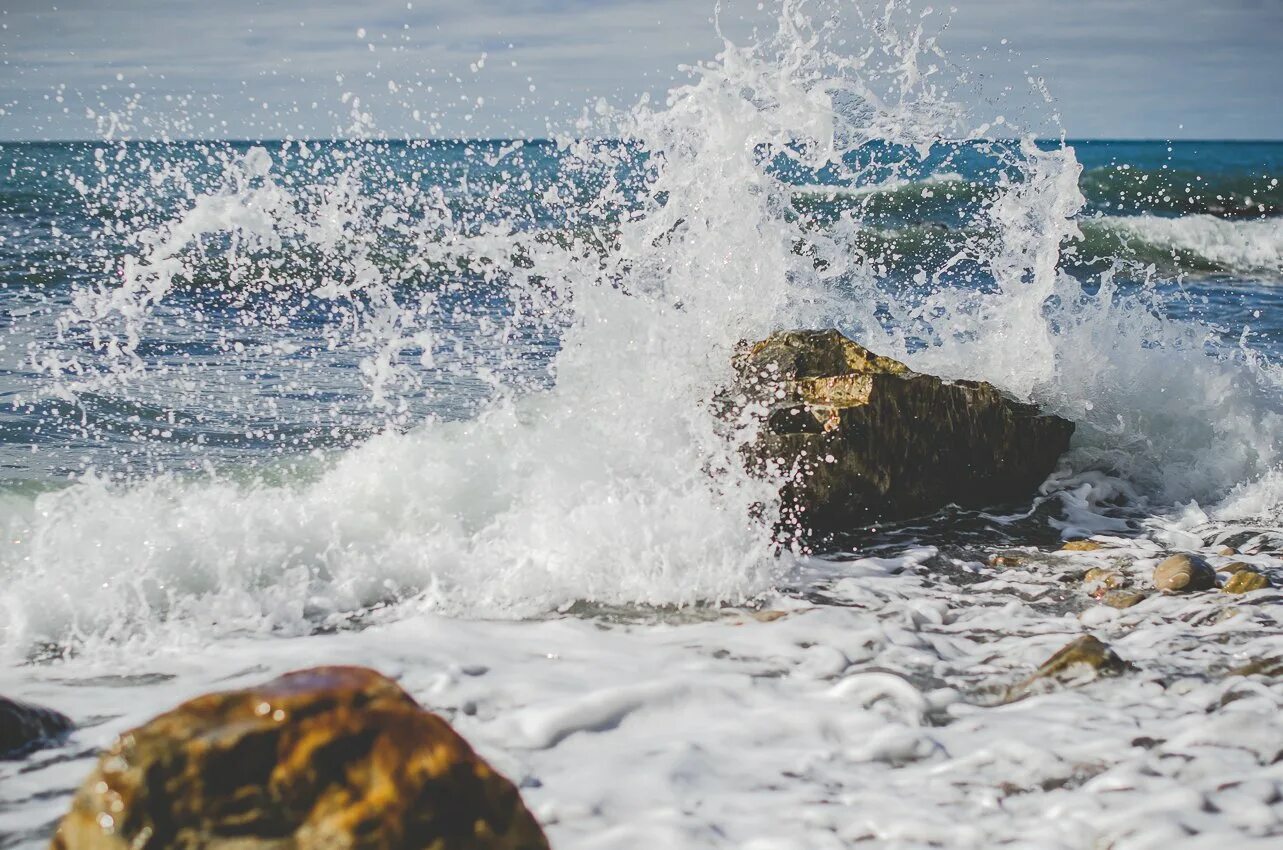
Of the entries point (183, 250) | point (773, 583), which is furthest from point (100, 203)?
point (773, 583)

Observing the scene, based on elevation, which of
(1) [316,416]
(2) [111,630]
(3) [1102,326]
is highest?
(3) [1102,326]

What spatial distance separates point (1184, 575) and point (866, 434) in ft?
4.42

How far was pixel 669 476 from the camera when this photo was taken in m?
4.65

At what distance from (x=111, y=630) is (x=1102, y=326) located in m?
5.24

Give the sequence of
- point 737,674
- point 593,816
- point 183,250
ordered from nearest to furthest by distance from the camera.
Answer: point 593,816, point 737,674, point 183,250

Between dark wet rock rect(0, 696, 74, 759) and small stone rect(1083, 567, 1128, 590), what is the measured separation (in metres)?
3.44

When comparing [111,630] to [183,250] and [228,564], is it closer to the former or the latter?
[228,564]

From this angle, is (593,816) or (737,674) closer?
(593,816)

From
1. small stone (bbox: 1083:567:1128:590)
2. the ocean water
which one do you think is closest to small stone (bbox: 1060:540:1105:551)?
the ocean water

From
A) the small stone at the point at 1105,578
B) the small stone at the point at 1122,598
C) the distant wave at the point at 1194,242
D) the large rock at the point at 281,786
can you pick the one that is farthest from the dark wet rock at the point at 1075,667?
the distant wave at the point at 1194,242

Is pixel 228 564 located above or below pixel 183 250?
below

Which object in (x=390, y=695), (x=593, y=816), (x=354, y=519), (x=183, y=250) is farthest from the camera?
(x=183, y=250)

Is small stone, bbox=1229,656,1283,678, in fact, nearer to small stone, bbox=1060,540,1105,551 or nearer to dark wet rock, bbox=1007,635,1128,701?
dark wet rock, bbox=1007,635,1128,701

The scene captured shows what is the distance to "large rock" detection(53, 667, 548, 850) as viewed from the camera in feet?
5.75
